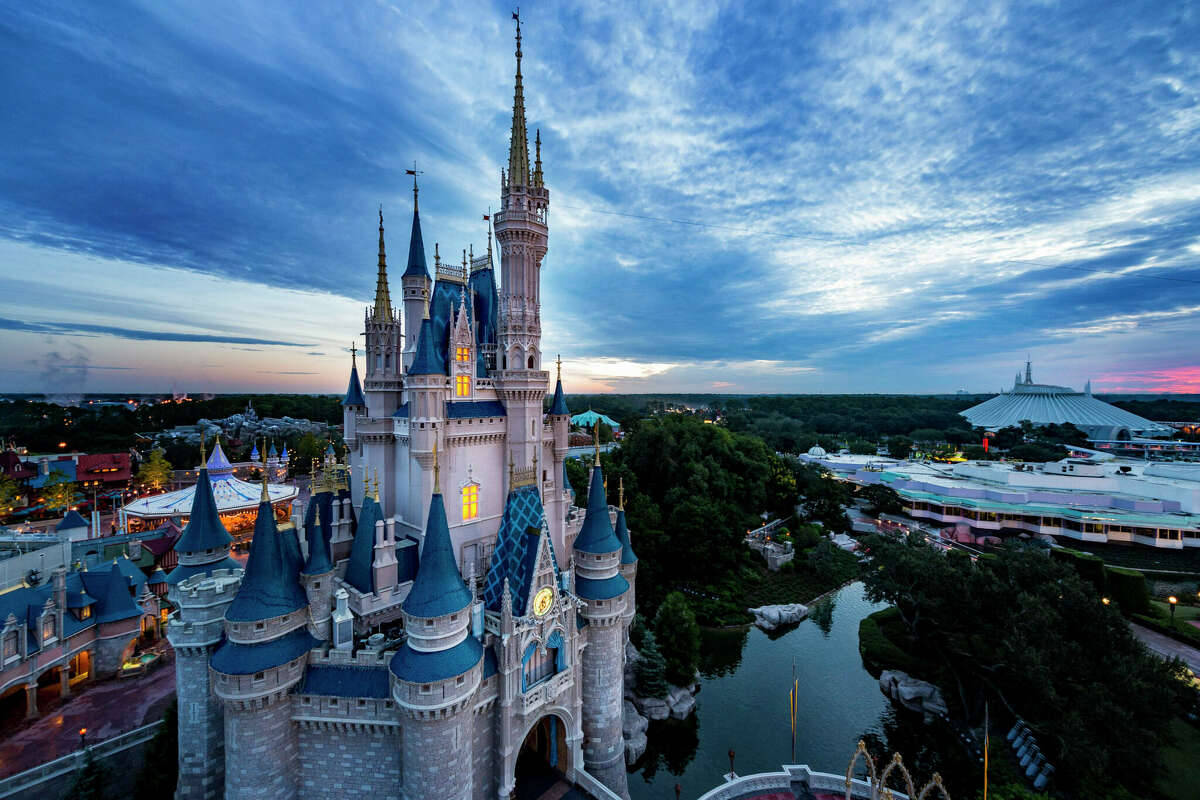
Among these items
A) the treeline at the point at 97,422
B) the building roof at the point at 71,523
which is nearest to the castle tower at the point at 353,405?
the building roof at the point at 71,523

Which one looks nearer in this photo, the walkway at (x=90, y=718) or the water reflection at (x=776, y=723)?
the walkway at (x=90, y=718)

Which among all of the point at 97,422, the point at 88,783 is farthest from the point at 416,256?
the point at 97,422

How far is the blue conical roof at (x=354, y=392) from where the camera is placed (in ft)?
68.7

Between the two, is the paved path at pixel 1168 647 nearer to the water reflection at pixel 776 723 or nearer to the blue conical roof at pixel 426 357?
the water reflection at pixel 776 723

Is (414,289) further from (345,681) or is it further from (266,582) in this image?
(345,681)

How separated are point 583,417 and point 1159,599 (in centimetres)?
8355

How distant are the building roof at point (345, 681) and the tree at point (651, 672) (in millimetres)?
13424

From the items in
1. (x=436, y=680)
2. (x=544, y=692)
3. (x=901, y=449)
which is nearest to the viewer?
(x=436, y=680)

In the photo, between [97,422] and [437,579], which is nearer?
[437,579]

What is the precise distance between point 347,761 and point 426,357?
12882 millimetres

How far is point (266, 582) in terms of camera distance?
13.3m

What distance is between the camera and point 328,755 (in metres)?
13.4

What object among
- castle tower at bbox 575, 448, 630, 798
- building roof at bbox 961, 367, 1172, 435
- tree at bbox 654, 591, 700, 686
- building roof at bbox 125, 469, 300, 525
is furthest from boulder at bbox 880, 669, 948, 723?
building roof at bbox 961, 367, 1172, 435

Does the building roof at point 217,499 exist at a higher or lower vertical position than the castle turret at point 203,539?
lower
